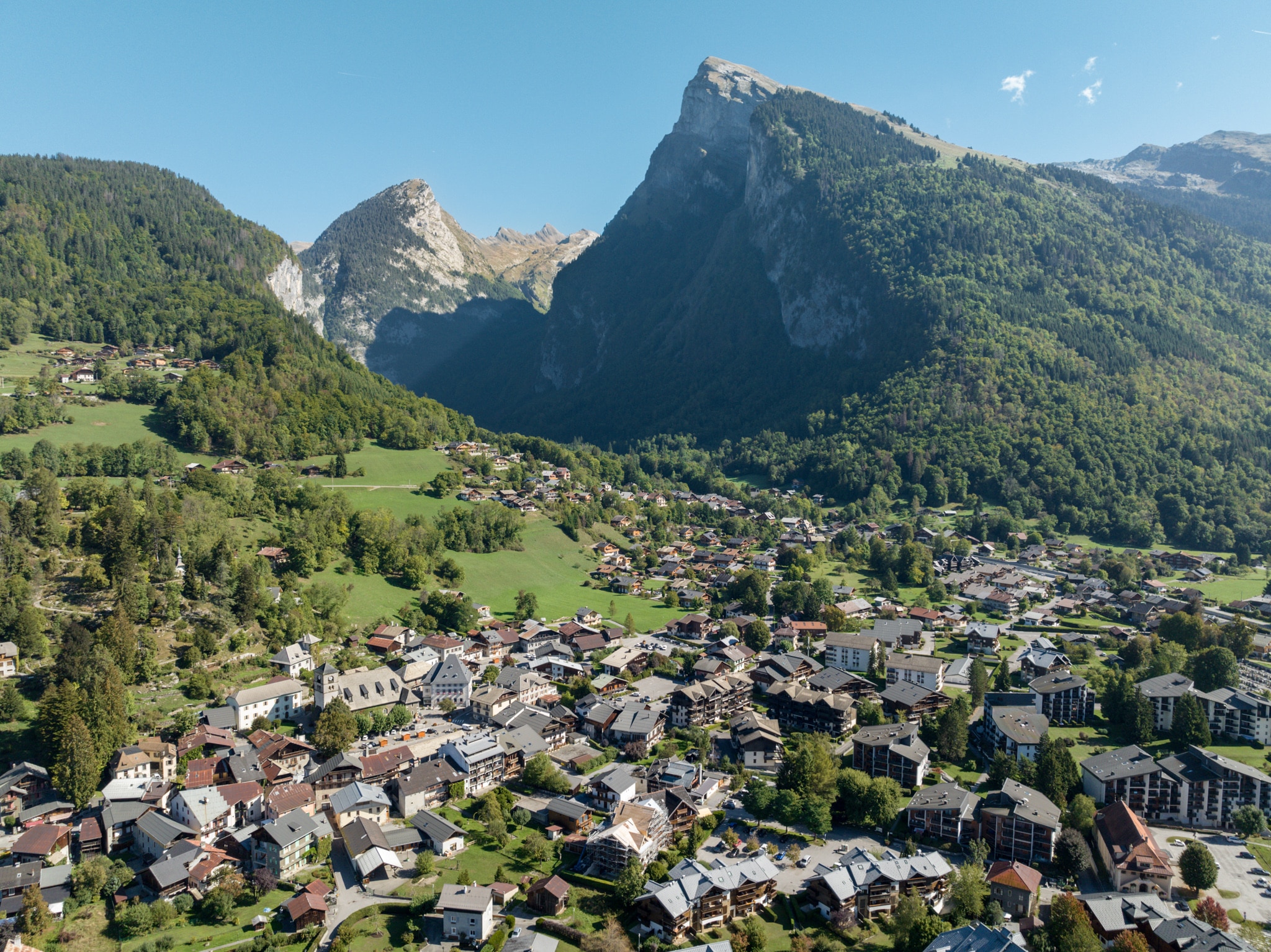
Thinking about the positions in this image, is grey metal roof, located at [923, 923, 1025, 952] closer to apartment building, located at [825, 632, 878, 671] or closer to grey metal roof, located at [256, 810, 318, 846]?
grey metal roof, located at [256, 810, 318, 846]

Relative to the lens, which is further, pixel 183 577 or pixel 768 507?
pixel 768 507

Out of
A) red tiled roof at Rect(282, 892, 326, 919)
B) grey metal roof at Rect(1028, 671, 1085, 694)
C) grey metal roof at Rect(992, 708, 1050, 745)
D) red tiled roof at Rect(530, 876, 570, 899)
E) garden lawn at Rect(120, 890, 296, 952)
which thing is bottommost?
garden lawn at Rect(120, 890, 296, 952)

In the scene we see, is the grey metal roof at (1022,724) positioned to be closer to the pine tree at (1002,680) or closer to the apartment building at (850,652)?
the pine tree at (1002,680)

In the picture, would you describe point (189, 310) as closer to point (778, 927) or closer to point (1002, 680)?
point (1002, 680)

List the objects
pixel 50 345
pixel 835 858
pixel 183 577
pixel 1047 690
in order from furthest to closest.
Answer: pixel 50 345 → pixel 183 577 → pixel 1047 690 → pixel 835 858

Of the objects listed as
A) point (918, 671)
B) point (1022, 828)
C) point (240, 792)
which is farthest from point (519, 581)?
point (1022, 828)

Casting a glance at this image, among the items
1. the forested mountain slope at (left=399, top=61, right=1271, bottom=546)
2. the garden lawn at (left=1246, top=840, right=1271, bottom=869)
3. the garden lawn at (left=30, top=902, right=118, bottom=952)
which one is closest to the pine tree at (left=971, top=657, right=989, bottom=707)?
the garden lawn at (left=1246, top=840, right=1271, bottom=869)

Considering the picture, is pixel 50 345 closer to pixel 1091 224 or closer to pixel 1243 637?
pixel 1243 637

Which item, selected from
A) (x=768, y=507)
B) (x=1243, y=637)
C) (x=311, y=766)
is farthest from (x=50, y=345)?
(x=1243, y=637)
